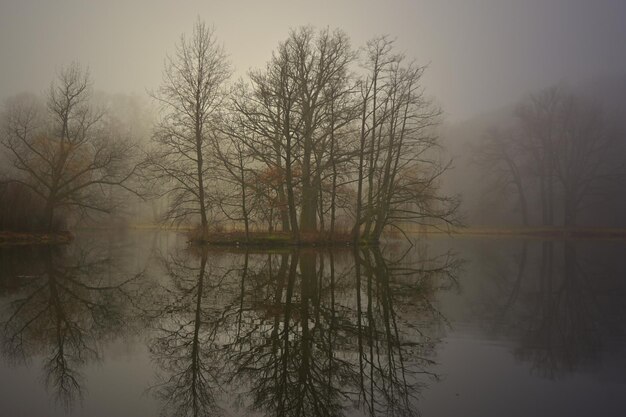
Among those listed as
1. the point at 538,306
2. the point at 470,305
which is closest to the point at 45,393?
the point at 470,305

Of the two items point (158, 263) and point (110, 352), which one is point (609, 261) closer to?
point (158, 263)

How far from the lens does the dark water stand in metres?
5.44

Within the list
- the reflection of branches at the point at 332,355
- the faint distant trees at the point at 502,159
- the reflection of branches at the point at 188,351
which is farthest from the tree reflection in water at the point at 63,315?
the faint distant trees at the point at 502,159

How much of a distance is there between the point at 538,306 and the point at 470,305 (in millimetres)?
1526

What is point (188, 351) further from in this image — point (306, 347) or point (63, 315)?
point (63, 315)

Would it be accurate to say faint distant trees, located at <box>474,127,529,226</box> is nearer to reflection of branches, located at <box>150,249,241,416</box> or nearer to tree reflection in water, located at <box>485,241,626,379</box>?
tree reflection in water, located at <box>485,241,626,379</box>

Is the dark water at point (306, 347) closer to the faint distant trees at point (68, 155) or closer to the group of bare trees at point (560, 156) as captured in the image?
the faint distant trees at point (68, 155)

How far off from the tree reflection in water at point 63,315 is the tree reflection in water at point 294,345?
0.94 meters

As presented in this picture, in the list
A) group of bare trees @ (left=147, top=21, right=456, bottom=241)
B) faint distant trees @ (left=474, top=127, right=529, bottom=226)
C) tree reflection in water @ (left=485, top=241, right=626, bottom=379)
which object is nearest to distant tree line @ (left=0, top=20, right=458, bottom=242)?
group of bare trees @ (left=147, top=21, right=456, bottom=241)

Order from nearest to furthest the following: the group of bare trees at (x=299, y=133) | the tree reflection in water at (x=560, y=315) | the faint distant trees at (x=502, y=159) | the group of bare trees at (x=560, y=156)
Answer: the tree reflection in water at (x=560, y=315) < the group of bare trees at (x=299, y=133) < the group of bare trees at (x=560, y=156) < the faint distant trees at (x=502, y=159)

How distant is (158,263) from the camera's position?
20.3 metres

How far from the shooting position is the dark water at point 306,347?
544 centimetres

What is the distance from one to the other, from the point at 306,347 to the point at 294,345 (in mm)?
195

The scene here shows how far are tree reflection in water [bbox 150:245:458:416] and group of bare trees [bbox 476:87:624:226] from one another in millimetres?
46173
